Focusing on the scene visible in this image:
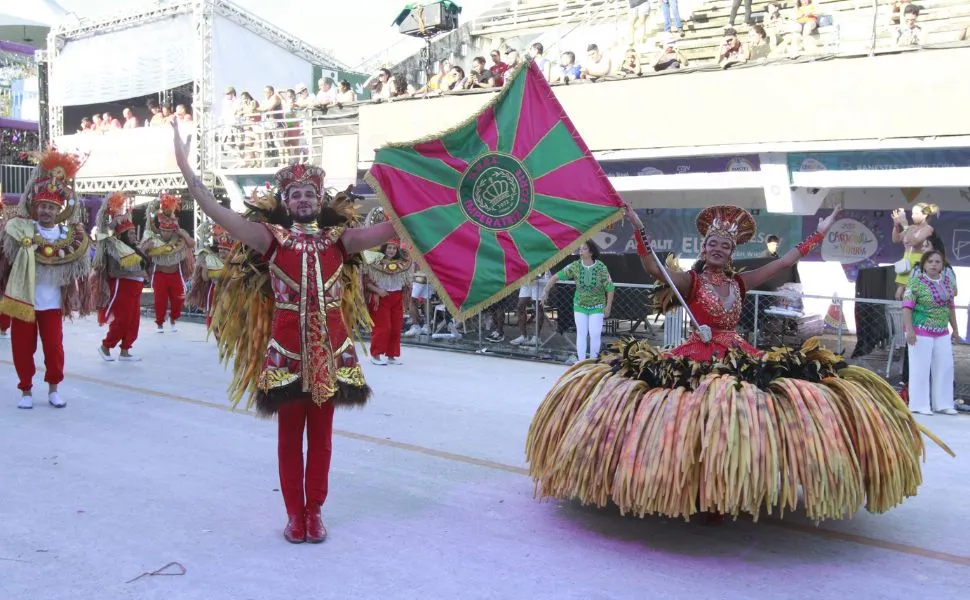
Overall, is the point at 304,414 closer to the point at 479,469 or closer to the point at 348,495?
the point at 348,495

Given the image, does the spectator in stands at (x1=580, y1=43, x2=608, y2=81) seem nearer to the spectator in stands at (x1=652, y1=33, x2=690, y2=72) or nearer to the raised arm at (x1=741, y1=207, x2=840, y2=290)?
the spectator in stands at (x1=652, y1=33, x2=690, y2=72)

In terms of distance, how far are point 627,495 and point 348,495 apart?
1852 mm

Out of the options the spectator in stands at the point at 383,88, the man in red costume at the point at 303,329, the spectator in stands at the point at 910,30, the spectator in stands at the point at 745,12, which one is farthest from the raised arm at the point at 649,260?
the spectator in stands at the point at 383,88

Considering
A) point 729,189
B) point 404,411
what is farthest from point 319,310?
point 729,189

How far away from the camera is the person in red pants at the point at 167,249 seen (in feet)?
42.4

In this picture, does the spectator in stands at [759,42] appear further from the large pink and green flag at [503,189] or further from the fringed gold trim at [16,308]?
the fringed gold trim at [16,308]

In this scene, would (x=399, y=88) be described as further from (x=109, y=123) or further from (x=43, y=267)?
(x=43, y=267)

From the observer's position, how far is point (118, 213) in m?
10.9

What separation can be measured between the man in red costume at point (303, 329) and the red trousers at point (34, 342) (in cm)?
385

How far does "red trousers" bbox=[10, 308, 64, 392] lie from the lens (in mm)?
7629

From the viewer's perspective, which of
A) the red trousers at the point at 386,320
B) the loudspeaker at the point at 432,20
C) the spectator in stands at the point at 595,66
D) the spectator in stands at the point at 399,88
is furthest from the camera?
the loudspeaker at the point at 432,20

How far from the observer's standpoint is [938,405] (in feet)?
27.9

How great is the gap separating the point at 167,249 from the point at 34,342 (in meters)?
5.45

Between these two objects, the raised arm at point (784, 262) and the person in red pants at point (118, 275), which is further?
the person in red pants at point (118, 275)
